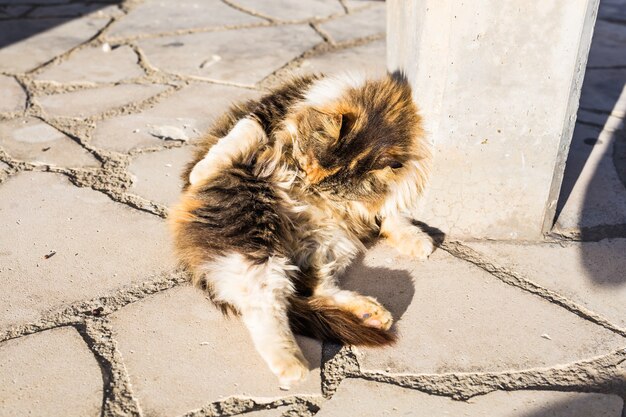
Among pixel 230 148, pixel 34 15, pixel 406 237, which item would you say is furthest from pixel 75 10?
pixel 406 237

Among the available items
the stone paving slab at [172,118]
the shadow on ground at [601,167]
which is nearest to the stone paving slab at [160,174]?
the stone paving slab at [172,118]

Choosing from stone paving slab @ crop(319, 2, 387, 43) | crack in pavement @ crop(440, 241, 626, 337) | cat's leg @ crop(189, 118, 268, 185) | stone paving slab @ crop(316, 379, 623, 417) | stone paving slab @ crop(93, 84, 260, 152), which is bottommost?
crack in pavement @ crop(440, 241, 626, 337)

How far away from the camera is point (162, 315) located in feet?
7.83

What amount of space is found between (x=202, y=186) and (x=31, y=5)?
3.66 meters

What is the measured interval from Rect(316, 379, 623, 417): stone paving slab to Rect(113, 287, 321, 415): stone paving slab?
0.11m

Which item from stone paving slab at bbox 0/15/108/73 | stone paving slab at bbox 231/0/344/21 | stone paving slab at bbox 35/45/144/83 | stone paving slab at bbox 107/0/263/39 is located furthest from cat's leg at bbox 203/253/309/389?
stone paving slab at bbox 231/0/344/21

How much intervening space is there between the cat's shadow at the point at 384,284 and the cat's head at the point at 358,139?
299mm

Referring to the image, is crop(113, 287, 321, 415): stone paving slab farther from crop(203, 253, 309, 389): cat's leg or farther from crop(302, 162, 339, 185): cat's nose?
crop(302, 162, 339, 185): cat's nose

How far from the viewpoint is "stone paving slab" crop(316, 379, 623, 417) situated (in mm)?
2021

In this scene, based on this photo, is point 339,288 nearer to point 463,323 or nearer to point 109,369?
point 463,323

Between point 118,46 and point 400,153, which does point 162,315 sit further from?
point 118,46

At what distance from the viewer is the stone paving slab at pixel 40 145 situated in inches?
130

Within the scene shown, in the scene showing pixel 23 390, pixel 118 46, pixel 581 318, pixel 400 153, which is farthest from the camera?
pixel 118 46

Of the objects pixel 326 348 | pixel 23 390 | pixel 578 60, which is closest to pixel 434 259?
pixel 326 348
